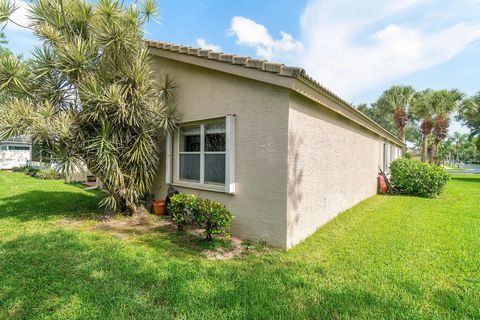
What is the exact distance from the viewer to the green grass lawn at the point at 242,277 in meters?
2.82

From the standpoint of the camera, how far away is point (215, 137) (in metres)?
6.06

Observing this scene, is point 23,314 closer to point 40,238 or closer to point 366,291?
point 40,238

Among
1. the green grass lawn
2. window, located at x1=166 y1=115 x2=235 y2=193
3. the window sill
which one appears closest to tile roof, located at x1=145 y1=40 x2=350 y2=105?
window, located at x1=166 y1=115 x2=235 y2=193

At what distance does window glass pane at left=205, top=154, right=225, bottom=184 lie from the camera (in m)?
5.78

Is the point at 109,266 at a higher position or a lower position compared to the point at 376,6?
lower

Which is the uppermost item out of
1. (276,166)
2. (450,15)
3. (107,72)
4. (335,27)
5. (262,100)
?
(335,27)

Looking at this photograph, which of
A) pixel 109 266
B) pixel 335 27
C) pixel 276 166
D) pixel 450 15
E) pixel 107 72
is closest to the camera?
pixel 109 266

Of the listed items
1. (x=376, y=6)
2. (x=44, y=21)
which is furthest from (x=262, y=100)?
(x=44, y=21)

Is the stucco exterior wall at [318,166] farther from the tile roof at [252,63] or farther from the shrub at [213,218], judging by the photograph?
the shrub at [213,218]

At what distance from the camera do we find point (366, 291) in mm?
3242

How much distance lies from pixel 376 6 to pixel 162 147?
8111 mm

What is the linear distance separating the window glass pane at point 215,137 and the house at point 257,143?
0.02 meters

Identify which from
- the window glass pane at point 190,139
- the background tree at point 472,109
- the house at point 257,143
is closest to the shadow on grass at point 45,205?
the house at point 257,143

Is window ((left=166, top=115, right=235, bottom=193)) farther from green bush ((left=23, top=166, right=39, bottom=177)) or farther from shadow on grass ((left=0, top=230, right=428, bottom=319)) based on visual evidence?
green bush ((left=23, top=166, right=39, bottom=177))
